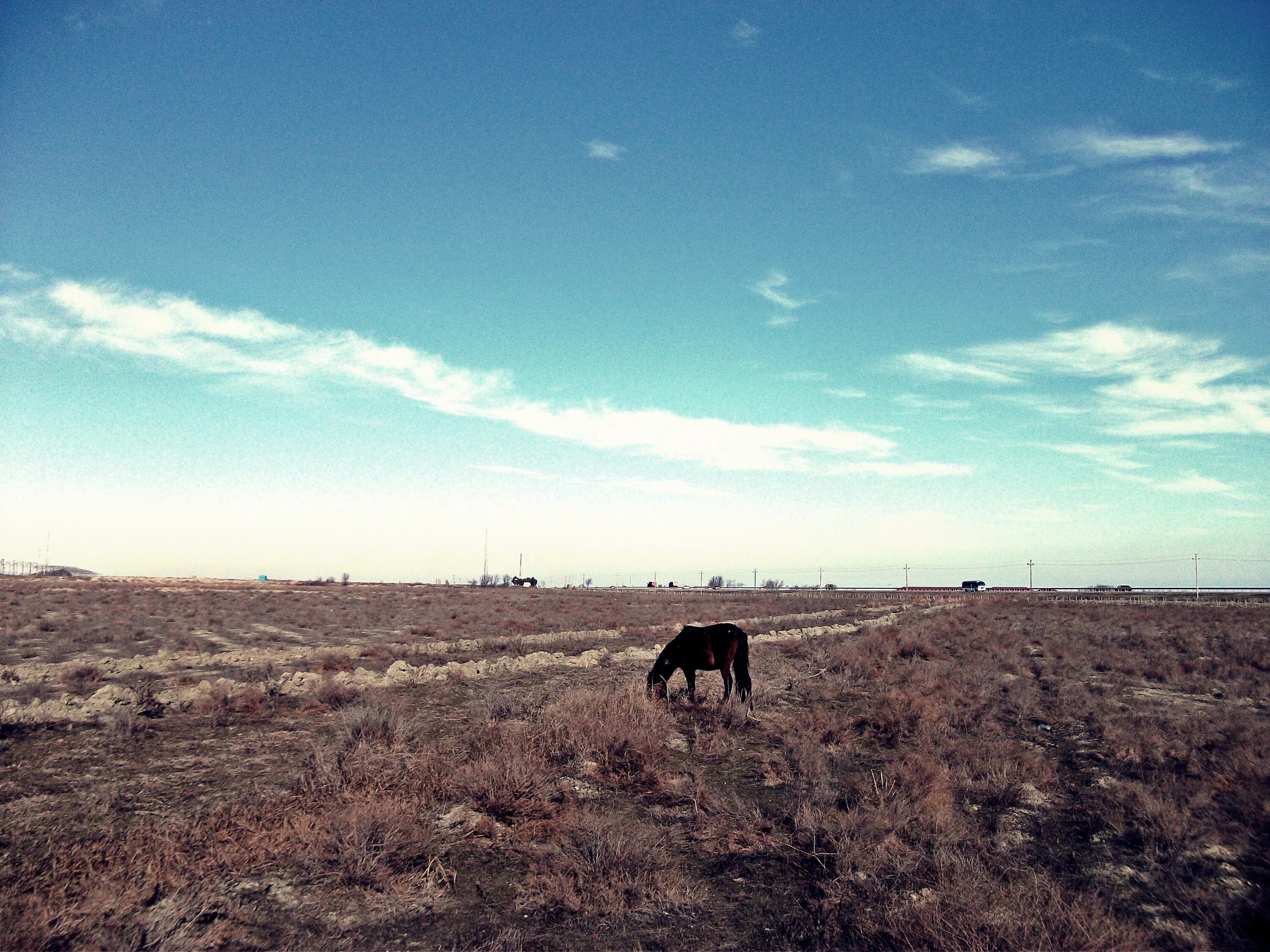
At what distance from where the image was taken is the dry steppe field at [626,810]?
525 centimetres

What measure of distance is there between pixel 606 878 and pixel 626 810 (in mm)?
2006

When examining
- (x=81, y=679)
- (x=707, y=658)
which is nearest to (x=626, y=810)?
(x=707, y=658)

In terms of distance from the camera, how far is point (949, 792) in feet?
26.1

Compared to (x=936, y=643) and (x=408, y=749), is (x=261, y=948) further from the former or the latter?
(x=936, y=643)

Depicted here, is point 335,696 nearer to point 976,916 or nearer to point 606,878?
point 606,878

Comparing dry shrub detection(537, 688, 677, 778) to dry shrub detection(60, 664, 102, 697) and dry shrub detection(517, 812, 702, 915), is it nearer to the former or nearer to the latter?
dry shrub detection(517, 812, 702, 915)

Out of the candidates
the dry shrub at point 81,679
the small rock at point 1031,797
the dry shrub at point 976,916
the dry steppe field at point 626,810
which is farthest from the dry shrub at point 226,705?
the small rock at point 1031,797

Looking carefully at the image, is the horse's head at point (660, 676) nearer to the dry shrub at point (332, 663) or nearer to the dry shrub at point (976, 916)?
the dry shrub at point (976, 916)

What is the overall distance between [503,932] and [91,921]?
9.64 ft

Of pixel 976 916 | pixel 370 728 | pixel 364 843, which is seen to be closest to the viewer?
pixel 976 916

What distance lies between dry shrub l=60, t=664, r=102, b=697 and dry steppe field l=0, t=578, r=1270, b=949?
5.2 inches

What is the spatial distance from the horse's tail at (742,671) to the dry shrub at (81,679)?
41.8 ft

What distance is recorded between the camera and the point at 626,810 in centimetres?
785

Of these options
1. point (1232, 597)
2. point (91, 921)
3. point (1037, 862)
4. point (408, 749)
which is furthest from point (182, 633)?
point (1232, 597)
